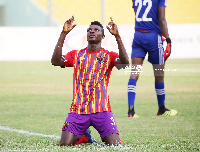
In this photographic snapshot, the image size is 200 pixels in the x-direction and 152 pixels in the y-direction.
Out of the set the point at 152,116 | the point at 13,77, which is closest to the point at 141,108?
the point at 152,116

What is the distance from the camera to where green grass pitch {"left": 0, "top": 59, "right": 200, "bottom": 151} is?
226 inches

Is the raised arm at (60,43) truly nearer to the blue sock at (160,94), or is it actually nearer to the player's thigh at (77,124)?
the player's thigh at (77,124)

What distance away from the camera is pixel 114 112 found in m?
8.90

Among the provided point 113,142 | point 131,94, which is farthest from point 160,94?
point 113,142

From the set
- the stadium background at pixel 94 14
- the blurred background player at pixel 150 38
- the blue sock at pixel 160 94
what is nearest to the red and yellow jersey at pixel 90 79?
the blurred background player at pixel 150 38

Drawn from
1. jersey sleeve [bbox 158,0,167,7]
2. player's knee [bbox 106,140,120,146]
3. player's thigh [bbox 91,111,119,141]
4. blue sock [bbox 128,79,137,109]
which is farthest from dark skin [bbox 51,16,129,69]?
jersey sleeve [bbox 158,0,167,7]

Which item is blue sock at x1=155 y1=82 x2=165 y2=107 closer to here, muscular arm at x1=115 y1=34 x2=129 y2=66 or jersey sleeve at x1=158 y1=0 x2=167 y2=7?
jersey sleeve at x1=158 y1=0 x2=167 y2=7

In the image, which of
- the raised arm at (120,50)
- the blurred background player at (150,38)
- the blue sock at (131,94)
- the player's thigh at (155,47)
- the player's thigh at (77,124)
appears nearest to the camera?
the raised arm at (120,50)

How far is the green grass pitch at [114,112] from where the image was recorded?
5734 millimetres

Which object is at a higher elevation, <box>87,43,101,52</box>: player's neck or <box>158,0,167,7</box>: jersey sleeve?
<box>158,0,167,7</box>: jersey sleeve

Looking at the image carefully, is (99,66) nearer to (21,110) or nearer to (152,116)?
(152,116)

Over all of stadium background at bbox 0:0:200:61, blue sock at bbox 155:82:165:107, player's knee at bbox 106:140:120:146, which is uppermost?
stadium background at bbox 0:0:200:61

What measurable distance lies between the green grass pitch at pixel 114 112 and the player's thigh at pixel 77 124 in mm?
189

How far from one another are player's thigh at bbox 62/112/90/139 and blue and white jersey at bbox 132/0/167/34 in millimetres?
3246
